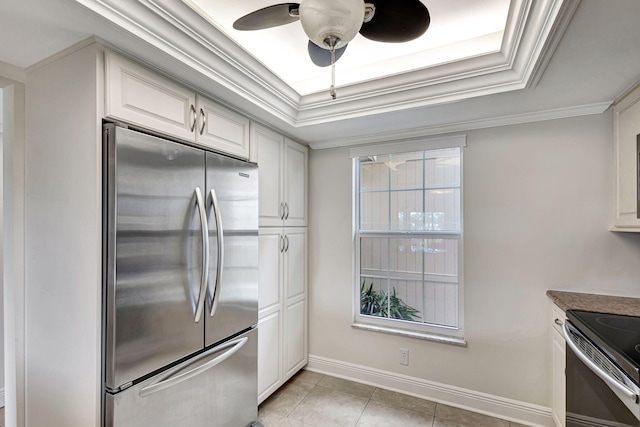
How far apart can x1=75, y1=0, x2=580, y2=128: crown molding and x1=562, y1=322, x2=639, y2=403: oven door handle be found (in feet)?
4.41

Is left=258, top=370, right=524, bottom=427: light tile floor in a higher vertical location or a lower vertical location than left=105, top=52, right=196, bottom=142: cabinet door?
lower

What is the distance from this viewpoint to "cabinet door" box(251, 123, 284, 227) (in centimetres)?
238

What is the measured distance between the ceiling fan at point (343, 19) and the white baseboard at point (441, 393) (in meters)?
2.44

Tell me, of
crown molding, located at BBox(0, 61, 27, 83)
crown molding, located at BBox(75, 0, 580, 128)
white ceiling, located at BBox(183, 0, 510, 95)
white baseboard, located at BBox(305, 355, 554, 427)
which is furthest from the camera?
white baseboard, located at BBox(305, 355, 554, 427)

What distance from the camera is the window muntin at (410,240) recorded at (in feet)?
8.49

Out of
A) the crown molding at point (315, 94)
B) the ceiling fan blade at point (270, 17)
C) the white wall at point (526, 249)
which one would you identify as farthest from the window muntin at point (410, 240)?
the ceiling fan blade at point (270, 17)

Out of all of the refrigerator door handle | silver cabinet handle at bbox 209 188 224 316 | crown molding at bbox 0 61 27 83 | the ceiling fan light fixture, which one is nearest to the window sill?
the refrigerator door handle

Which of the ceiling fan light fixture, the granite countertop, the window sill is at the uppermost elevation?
the ceiling fan light fixture

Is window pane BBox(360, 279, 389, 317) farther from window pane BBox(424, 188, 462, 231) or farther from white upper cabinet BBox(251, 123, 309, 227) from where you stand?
white upper cabinet BBox(251, 123, 309, 227)

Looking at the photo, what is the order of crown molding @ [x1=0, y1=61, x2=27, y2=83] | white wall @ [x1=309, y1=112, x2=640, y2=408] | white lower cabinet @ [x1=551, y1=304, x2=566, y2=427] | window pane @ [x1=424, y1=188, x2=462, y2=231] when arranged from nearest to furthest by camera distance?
crown molding @ [x1=0, y1=61, x2=27, y2=83] < white lower cabinet @ [x1=551, y1=304, x2=566, y2=427] < white wall @ [x1=309, y1=112, x2=640, y2=408] < window pane @ [x1=424, y1=188, x2=462, y2=231]

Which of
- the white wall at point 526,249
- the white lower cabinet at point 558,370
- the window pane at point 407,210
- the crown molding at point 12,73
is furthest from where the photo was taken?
the window pane at point 407,210

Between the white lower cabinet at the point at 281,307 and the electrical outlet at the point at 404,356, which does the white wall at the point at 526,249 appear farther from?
the white lower cabinet at the point at 281,307

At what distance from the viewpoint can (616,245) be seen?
80.9 inches

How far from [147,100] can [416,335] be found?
8.17ft
